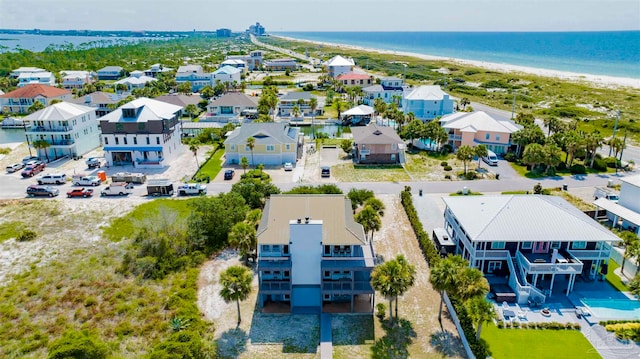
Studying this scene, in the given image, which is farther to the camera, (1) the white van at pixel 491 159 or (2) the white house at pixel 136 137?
(1) the white van at pixel 491 159

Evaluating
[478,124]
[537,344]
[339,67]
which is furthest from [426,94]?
[537,344]

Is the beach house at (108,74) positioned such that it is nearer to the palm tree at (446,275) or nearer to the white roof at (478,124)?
the white roof at (478,124)

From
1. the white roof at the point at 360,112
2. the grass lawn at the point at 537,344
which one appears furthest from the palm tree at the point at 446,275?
the white roof at the point at 360,112

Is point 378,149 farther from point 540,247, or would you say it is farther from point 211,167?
point 540,247

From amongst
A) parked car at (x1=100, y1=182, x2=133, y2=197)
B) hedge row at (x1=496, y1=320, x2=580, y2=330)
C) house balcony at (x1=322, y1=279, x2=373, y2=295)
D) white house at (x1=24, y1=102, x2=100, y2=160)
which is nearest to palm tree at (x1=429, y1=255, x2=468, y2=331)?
house balcony at (x1=322, y1=279, x2=373, y2=295)

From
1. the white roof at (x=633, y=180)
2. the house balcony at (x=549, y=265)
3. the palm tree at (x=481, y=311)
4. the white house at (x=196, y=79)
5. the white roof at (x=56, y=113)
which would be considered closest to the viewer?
the palm tree at (x=481, y=311)

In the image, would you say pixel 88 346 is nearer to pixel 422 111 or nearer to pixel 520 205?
pixel 520 205

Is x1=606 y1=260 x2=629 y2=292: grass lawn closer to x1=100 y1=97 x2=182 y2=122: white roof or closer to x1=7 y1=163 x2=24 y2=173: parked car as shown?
x1=100 y1=97 x2=182 y2=122: white roof

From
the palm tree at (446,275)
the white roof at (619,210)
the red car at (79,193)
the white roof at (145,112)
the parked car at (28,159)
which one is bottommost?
the red car at (79,193)
